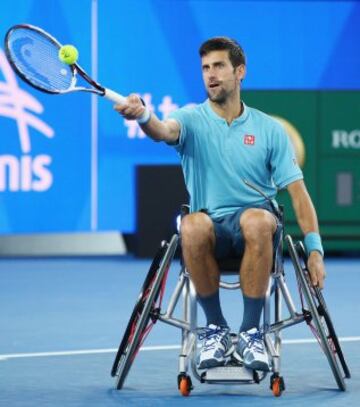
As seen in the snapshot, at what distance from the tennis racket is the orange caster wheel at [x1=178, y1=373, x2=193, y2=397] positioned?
118 centimetres

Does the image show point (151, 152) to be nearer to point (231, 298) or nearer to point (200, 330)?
point (231, 298)

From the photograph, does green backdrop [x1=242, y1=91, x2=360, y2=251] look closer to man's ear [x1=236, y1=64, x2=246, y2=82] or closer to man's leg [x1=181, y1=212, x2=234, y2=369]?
man's ear [x1=236, y1=64, x2=246, y2=82]

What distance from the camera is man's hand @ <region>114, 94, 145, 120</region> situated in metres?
5.47

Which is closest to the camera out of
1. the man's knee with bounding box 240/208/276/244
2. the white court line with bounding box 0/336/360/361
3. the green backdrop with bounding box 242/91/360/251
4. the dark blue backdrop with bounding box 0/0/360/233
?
the man's knee with bounding box 240/208/276/244

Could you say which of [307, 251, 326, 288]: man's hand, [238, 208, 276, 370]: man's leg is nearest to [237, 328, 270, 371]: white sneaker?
[238, 208, 276, 370]: man's leg

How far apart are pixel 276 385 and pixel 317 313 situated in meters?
0.33

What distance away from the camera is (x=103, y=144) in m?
13.0

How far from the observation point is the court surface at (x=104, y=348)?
5930 mm

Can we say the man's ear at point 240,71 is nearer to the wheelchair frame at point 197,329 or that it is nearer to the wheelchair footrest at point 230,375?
the wheelchair frame at point 197,329

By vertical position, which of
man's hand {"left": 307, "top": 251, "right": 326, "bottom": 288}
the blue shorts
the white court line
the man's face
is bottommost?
the white court line

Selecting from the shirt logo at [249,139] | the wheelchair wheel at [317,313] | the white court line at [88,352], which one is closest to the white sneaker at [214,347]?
the wheelchair wheel at [317,313]

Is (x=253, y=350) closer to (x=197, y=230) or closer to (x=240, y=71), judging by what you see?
(x=197, y=230)

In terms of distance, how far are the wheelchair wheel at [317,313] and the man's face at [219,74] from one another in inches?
26.5

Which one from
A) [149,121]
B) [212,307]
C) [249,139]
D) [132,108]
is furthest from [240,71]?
[212,307]
